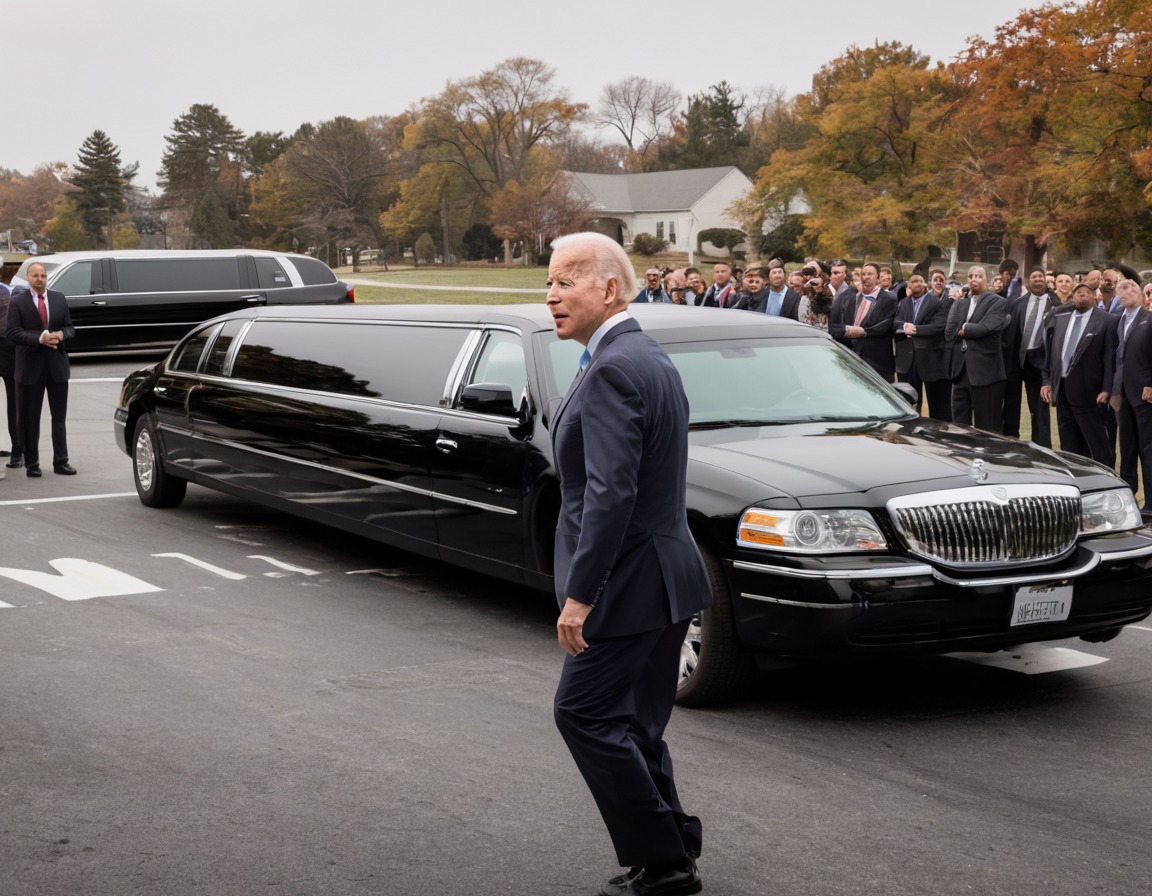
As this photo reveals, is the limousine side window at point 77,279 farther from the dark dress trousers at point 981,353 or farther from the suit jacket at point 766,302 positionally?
the dark dress trousers at point 981,353

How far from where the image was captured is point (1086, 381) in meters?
12.5

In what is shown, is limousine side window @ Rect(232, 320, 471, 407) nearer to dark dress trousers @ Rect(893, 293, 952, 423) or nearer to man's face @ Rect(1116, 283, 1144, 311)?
man's face @ Rect(1116, 283, 1144, 311)

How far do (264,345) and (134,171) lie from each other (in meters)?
136

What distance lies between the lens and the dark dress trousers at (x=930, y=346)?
14555 mm

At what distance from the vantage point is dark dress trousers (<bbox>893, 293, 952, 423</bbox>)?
1455cm

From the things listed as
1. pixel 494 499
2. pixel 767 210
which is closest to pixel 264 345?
pixel 494 499

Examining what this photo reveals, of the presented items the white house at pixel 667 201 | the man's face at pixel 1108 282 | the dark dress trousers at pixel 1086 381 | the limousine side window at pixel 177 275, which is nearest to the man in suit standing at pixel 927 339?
the dark dress trousers at pixel 1086 381

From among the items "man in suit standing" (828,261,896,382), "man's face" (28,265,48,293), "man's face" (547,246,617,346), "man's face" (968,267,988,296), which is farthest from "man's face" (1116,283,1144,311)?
"man's face" (28,265,48,293)

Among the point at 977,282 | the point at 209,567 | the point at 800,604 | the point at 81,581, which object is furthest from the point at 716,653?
the point at 977,282

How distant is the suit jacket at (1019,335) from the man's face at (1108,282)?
1.72 meters

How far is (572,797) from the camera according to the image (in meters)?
4.85

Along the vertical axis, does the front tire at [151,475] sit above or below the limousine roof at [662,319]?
below

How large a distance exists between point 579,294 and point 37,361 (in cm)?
1067

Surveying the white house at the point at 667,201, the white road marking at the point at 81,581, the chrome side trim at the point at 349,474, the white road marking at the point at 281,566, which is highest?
the white house at the point at 667,201
